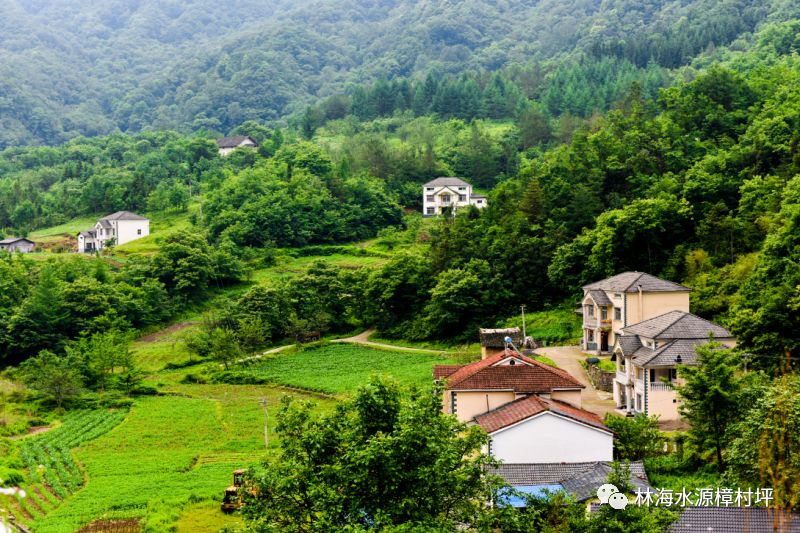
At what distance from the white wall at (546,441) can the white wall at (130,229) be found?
187 feet

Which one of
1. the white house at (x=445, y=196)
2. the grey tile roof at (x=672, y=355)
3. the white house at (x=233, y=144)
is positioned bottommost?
the grey tile roof at (x=672, y=355)

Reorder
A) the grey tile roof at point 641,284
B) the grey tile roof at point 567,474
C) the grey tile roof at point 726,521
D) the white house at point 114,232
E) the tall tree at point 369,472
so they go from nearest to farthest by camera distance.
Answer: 1. the tall tree at point 369,472
2. the grey tile roof at point 726,521
3. the grey tile roof at point 567,474
4. the grey tile roof at point 641,284
5. the white house at point 114,232

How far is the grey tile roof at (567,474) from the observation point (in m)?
18.9

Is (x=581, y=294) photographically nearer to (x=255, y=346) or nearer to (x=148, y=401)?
(x=255, y=346)

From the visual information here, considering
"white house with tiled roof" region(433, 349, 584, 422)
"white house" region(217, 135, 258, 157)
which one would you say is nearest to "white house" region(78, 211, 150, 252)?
"white house" region(217, 135, 258, 157)

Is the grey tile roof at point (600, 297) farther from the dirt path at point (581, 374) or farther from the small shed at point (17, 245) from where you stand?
the small shed at point (17, 245)

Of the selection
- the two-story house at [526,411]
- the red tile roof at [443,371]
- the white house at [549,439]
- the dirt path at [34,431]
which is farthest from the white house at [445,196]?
the white house at [549,439]

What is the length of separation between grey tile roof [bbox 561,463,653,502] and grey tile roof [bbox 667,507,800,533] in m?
2.36

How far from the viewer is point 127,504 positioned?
25.7 metres

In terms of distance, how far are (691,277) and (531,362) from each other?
63.3 feet

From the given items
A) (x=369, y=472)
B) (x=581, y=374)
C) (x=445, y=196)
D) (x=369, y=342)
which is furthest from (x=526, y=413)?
(x=445, y=196)

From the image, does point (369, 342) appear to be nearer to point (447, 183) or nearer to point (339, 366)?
point (339, 366)

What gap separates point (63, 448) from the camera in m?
33.7

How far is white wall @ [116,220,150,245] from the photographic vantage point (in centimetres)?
7269
